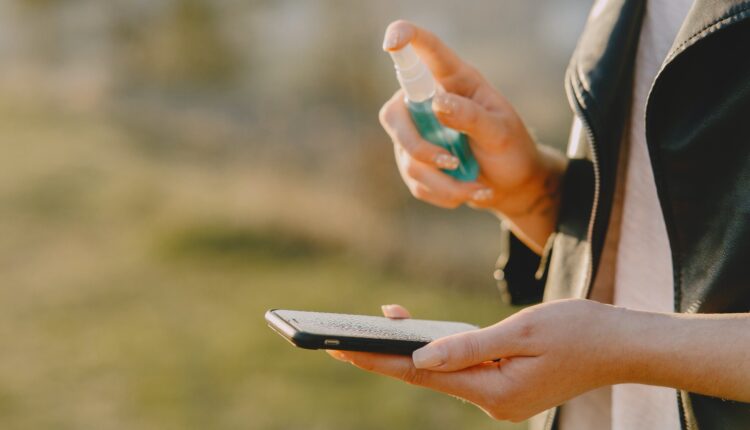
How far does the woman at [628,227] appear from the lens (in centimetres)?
121

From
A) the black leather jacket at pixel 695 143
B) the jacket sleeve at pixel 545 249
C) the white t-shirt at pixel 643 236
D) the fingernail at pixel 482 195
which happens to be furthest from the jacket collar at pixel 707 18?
the fingernail at pixel 482 195

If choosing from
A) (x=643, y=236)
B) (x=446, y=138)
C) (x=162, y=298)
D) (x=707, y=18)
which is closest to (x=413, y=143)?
(x=446, y=138)

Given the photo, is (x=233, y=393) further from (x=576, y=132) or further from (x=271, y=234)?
(x=576, y=132)

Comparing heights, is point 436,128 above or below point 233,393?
above

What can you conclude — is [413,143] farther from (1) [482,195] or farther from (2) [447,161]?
(1) [482,195]

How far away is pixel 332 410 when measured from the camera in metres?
4.63

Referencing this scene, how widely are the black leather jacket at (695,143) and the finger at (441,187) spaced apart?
27 cm

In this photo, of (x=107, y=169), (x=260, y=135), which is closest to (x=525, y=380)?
(x=260, y=135)

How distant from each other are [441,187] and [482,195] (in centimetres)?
8

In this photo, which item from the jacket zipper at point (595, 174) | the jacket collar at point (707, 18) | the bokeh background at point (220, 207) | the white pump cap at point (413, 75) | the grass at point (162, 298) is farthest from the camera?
the bokeh background at point (220, 207)

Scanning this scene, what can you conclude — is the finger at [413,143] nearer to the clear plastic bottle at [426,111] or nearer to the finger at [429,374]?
the clear plastic bottle at [426,111]

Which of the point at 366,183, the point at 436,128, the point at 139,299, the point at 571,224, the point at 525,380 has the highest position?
the point at 436,128

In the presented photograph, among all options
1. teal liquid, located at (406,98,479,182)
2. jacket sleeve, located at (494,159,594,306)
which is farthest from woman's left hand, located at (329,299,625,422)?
teal liquid, located at (406,98,479,182)

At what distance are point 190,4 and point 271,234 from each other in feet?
11.3
